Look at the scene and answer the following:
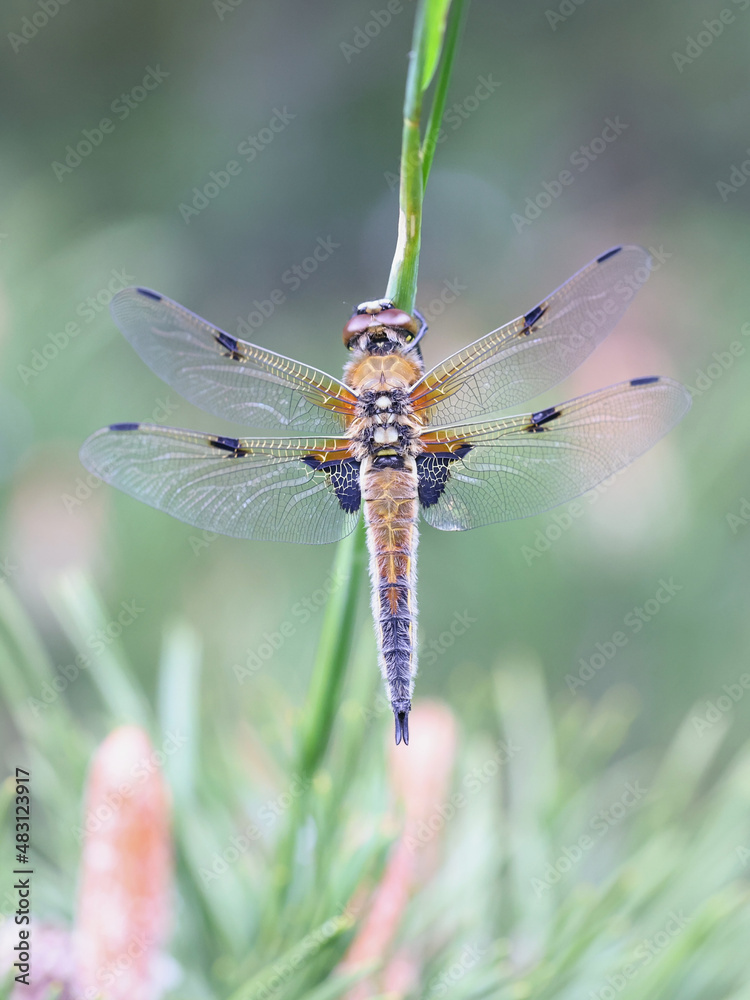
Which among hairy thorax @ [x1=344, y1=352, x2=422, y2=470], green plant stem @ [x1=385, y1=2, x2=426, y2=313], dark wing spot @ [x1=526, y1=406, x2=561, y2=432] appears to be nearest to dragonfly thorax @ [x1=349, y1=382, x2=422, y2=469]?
hairy thorax @ [x1=344, y1=352, x2=422, y2=470]

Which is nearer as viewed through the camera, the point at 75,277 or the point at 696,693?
the point at 75,277

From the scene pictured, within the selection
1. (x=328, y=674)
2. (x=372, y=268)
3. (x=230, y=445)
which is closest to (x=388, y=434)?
(x=230, y=445)

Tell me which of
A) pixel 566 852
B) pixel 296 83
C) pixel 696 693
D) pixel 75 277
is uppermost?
pixel 296 83

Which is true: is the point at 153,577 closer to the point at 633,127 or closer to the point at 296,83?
the point at 296,83

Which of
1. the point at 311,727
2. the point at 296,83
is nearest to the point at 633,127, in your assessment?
the point at 296,83

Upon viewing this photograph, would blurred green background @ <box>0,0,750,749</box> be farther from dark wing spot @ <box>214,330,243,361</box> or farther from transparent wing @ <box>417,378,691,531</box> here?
dark wing spot @ <box>214,330,243,361</box>
